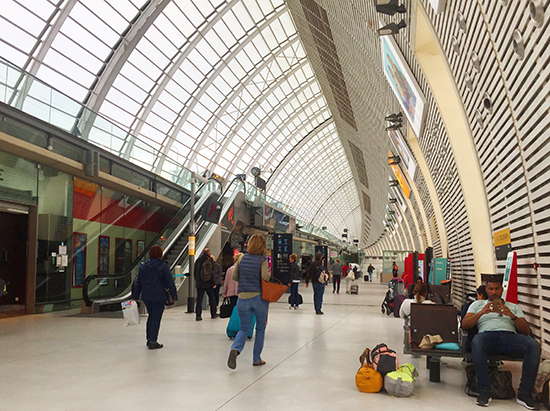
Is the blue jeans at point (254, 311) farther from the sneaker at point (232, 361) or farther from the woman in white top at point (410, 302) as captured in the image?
the woman in white top at point (410, 302)

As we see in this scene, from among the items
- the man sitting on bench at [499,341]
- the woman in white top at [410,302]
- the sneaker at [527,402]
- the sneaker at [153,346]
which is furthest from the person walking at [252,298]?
the sneaker at [527,402]

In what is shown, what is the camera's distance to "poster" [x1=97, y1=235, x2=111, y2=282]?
52.2ft

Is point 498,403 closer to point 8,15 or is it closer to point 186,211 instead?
point 186,211

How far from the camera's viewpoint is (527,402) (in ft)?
15.0

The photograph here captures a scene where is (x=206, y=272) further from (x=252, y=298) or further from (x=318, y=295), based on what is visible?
(x=252, y=298)

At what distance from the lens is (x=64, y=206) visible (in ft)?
45.7

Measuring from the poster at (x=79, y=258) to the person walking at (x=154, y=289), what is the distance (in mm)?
7624

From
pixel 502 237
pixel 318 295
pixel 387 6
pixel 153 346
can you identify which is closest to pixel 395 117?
pixel 318 295

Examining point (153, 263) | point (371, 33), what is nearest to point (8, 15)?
point (371, 33)

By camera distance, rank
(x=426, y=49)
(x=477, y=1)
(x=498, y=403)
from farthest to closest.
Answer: (x=426, y=49), (x=477, y=1), (x=498, y=403)

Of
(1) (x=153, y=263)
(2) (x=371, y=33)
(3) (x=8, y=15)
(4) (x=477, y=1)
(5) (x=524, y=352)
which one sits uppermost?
(3) (x=8, y=15)

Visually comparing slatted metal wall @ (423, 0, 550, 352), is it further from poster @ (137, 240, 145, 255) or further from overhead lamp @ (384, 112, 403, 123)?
poster @ (137, 240, 145, 255)

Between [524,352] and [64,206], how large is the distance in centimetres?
1248

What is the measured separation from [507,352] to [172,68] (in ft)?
90.2
